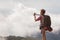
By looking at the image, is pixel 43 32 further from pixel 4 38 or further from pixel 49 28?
pixel 4 38

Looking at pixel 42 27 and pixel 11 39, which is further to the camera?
pixel 11 39

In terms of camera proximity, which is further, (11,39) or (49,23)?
(11,39)

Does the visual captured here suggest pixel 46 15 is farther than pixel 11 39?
No

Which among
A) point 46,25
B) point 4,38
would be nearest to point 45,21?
point 46,25

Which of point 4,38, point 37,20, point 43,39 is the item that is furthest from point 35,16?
point 4,38

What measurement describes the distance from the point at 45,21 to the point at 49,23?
289 mm

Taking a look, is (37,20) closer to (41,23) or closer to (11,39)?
(41,23)

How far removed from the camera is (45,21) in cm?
1783

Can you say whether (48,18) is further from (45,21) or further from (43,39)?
(43,39)

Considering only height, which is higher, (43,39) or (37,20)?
(37,20)

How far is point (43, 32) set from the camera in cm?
1748

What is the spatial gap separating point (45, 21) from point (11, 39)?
96.5 metres

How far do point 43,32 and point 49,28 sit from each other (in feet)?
1.69

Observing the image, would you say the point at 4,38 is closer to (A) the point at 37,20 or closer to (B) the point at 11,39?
(B) the point at 11,39
